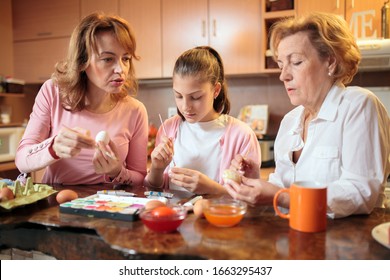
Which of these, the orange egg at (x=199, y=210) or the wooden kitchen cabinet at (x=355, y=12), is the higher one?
the wooden kitchen cabinet at (x=355, y=12)

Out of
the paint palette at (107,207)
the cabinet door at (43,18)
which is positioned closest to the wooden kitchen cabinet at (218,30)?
the cabinet door at (43,18)

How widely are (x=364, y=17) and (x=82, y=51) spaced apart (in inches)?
70.6

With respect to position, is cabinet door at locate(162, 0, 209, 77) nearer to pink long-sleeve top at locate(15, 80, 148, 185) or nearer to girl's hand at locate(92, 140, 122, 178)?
pink long-sleeve top at locate(15, 80, 148, 185)

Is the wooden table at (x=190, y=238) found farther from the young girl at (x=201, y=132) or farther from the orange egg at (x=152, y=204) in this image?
the young girl at (x=201, y=132)

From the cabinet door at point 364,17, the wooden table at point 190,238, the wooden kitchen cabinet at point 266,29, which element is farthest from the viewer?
the wooden kitchen cabinet at point 266,29

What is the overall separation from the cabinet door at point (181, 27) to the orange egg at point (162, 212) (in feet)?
7.06

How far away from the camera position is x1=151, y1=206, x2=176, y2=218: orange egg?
760 millimetres

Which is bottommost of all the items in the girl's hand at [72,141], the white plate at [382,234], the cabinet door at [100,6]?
the white plate at [382,234]

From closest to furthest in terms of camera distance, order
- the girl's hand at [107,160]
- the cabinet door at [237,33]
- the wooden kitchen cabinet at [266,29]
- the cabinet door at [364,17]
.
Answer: the girl's hand at [107,160]
the cabinet door at [364,17]
the wooden kitchen cabinet at [266,29]
the cabinet door at [237,33]

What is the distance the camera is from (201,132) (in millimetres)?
1408

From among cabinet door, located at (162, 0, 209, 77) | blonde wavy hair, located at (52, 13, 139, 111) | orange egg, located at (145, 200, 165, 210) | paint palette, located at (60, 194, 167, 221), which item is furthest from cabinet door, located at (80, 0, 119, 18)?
orange egg, located at (145, 200, 165, 210)

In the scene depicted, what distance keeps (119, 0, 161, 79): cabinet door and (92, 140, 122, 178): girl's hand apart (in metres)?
1.73

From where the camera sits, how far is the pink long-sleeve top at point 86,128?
1.35 metres
